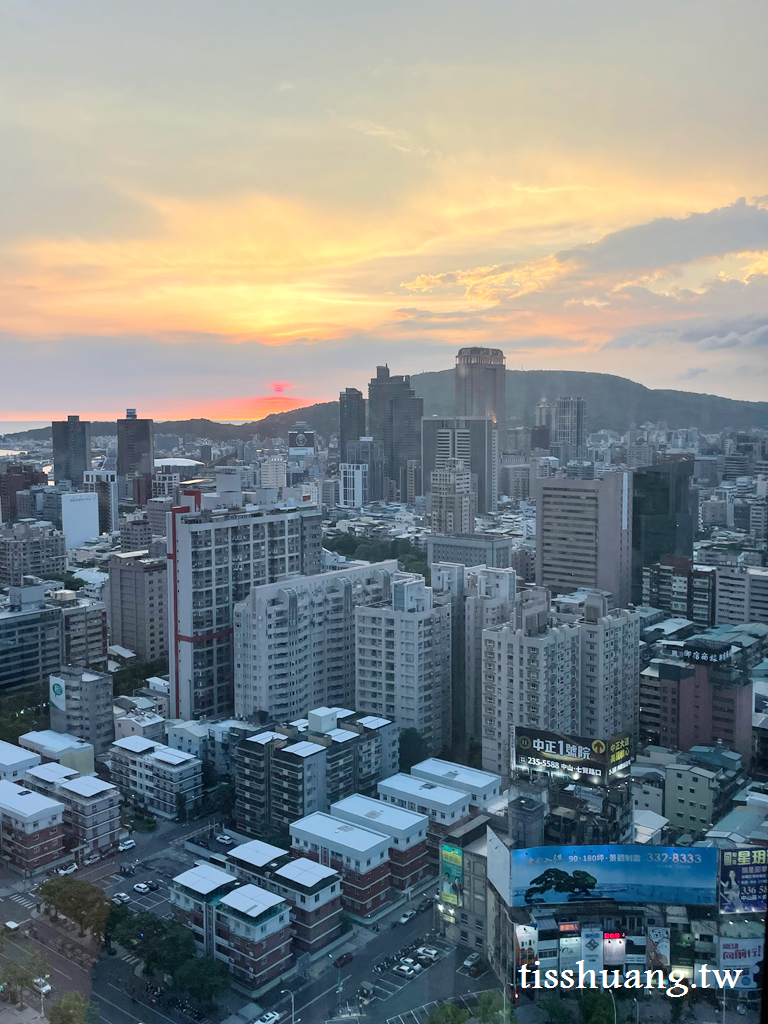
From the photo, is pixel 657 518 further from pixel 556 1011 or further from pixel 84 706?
pixel 556 1011

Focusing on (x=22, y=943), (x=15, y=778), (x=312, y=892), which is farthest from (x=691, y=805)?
(x=15, y=778)

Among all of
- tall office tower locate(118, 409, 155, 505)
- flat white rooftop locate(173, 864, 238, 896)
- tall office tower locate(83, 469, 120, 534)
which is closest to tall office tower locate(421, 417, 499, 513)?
tall office tower locate(118, 409, 155, 505)

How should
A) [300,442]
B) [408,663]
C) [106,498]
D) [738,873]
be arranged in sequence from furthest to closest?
[300,442]
[106,498]
[408,663]
[738,873]

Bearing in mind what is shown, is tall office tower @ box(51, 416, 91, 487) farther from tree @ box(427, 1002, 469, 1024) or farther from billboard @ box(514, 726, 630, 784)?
tree @ box(427, 1002, 469, 1024)

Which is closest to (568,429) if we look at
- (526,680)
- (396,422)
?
(526,680)

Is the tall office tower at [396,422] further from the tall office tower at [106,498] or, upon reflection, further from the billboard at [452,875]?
the billboard at [452,875]

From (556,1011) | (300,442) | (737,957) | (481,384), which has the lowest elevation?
(556,1011)

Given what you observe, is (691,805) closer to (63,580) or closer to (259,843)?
(259,843)
